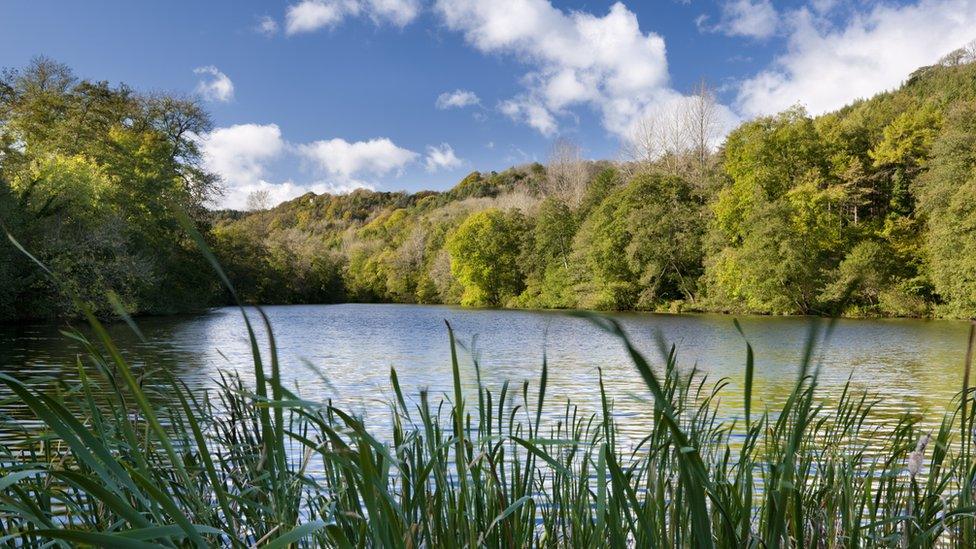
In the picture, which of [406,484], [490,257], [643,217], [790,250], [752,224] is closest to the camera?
[406,484]

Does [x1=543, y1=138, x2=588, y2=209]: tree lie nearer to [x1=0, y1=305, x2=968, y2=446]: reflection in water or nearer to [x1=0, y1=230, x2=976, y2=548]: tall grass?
[x1=0, y1=305, x2=968, y2=446]: reflection in water

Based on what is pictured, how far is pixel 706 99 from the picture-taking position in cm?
4741

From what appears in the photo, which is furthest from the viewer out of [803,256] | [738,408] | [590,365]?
[803,256]

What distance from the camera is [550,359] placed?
1661cm

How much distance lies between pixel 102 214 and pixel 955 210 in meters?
34.1

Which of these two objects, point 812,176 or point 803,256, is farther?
point 812,176

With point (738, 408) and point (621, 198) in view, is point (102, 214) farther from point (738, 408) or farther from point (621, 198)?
point (621, 198)

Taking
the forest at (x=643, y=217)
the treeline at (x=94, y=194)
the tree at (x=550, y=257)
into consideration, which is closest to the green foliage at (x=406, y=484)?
the treeline at (x=94, y=194)

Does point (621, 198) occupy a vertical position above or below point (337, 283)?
above

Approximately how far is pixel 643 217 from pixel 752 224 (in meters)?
6.90

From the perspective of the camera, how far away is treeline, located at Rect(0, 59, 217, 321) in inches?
860

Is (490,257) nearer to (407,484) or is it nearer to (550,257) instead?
(550,257)

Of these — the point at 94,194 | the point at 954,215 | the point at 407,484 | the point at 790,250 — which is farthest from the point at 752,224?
the point at 407,484

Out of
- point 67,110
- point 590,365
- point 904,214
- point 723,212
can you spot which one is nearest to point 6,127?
point 67,110
